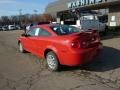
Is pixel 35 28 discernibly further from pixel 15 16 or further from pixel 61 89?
pixel 15 16

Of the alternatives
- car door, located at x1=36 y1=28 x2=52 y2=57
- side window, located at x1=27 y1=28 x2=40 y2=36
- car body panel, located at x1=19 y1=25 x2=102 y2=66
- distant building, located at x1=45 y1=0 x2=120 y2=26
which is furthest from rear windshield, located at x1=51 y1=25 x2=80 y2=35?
distant building, located at x1=45 y1=0 x2=120 y2=26

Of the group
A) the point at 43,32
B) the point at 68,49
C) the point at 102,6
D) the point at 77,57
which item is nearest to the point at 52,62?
the point at 68,49

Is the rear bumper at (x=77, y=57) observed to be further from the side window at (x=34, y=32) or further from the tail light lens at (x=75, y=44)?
the side window at (x=34, y=32)

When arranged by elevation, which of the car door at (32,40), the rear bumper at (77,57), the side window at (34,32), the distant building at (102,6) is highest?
the distant building at (102,6)

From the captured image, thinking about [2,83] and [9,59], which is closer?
[2,83]

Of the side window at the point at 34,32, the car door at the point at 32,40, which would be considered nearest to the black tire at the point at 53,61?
the car door at the point at 32,40

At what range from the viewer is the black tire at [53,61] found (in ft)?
25.5

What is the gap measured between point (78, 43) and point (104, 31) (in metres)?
12.1

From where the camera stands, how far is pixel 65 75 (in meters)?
7.32

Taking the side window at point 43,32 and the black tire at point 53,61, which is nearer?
the black tire at point 53,61

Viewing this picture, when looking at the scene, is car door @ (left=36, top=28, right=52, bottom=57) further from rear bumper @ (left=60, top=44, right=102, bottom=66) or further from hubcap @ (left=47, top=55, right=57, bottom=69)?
rear bumper @ (left=60, top=44, right=102, bottom=66)

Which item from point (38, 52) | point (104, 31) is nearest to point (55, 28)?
point (38, 52)

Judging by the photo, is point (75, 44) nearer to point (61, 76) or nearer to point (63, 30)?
point (61, 76)

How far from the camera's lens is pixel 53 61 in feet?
26.1
